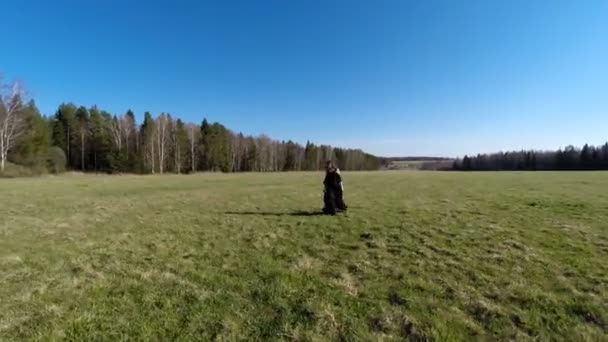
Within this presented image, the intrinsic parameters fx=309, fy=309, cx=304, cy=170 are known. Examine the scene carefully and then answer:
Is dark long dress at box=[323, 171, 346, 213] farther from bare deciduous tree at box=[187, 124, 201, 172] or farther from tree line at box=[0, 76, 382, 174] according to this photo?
bare deciduous tree at box=[187, 124, 201, 172]

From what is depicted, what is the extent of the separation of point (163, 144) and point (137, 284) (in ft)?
208

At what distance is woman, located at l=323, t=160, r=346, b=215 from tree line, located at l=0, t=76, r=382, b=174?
1730 inches

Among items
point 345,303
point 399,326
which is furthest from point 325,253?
point 399,326

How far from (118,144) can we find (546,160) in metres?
140

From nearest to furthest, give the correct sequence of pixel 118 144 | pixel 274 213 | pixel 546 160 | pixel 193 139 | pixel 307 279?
pixel 307 279, pixel 274 213, pixel 118 144, pixel 193 139, pixel 546 160

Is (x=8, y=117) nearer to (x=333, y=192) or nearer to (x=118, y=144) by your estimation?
(x=118, y=144)

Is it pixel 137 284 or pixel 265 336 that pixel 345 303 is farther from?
pixel 137 284

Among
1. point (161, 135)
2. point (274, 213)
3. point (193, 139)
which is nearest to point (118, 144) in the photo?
point (161, 135)

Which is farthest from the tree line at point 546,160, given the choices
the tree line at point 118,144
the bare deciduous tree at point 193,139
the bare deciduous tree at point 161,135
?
the bare deciduous tree at point 161,135

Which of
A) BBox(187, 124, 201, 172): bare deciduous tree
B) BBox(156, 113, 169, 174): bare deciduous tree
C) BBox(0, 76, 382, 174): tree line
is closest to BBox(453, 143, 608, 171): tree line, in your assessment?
BBox(0, 76, 382, 174): tree line

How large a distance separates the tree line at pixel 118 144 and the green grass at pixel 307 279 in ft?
142

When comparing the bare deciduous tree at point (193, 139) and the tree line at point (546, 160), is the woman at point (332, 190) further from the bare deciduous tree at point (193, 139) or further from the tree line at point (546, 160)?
the tree line at point (546, 160)

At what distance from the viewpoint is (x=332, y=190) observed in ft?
41.5

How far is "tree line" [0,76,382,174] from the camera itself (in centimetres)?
4422
